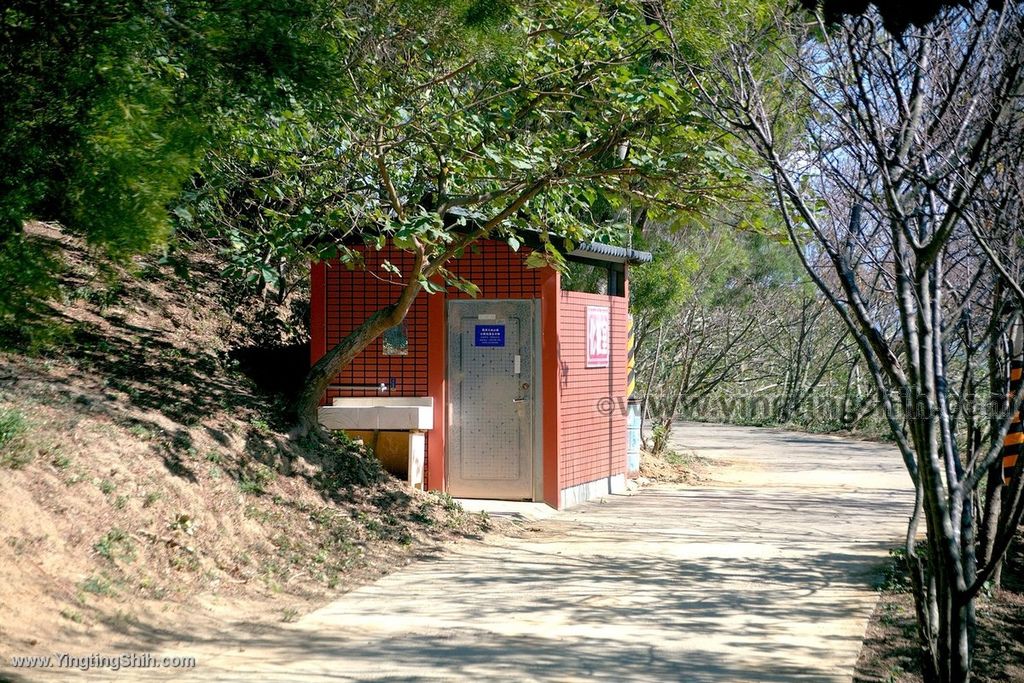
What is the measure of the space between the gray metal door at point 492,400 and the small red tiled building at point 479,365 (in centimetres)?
1

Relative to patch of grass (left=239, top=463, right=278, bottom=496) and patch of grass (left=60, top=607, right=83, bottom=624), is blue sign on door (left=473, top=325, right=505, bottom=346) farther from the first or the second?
patch of grass (left=60, top=607, right=83, bottom=624)

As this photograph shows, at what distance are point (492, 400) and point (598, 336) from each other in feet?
6.61

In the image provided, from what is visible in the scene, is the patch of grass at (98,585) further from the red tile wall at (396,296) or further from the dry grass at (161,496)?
the red tile wall at (396,296)

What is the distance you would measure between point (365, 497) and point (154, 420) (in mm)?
2331

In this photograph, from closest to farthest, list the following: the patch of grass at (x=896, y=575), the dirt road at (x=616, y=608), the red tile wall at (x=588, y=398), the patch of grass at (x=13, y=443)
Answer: the dirt road at (x=616, y=608), the patch of grass at (x=13, y=443), the patch of grass at (x=896, y=575), the red tile wall at (x=588, y=398)

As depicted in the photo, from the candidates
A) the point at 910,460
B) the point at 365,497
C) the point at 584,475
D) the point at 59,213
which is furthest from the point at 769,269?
the point at 59,213

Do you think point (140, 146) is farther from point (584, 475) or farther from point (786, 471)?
point (786, 471)

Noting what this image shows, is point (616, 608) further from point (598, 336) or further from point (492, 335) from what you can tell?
point (598, 336)

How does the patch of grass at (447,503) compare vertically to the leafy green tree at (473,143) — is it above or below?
below

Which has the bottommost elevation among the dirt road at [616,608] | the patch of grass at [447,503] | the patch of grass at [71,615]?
the dirt road at [616,608]

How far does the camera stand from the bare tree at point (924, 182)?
5016mm

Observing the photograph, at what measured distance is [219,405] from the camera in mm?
10648

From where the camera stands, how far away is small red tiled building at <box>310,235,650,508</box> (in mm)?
12336

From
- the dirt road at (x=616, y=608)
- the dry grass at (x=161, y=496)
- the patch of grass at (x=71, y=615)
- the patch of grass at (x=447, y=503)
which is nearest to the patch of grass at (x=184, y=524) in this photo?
the dry grass at (x=161, y=496)
